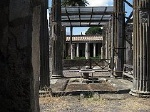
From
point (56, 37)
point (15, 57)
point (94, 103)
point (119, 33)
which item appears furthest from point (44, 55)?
point (15, 57)

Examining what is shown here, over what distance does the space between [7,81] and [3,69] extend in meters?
0.11

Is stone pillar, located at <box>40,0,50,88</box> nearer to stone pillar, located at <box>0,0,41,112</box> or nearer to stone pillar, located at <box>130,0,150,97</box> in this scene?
stone pillar, located at <box>130,0,150,97</box>

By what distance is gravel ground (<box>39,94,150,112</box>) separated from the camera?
8.34 meters

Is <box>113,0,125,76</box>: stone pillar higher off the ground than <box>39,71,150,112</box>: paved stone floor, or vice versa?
<box>113,0,125,76</box>: stone pillar

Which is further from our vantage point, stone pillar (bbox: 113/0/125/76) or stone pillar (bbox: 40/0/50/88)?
stone pillar (bbox: 113/0/125/76)

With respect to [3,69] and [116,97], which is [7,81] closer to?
[3,69]

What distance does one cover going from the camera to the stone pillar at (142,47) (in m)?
10.5

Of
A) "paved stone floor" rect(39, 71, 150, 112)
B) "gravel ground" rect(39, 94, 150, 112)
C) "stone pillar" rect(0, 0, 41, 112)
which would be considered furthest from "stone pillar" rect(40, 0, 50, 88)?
"stone pillar" rect(0, 0, 41, 112)

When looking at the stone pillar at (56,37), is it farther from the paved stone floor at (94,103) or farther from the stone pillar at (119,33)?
the paved stone floor at (94,103)

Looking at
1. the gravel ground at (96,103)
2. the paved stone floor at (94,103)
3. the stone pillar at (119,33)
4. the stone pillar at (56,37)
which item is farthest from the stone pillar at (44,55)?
the stone pillar at (119,33)

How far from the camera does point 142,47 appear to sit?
1055 cm

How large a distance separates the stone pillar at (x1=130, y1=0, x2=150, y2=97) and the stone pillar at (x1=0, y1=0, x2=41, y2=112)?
8.05m

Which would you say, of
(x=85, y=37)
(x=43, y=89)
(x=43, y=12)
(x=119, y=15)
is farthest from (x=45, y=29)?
(x=85, y=37)

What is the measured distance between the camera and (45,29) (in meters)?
11.4
